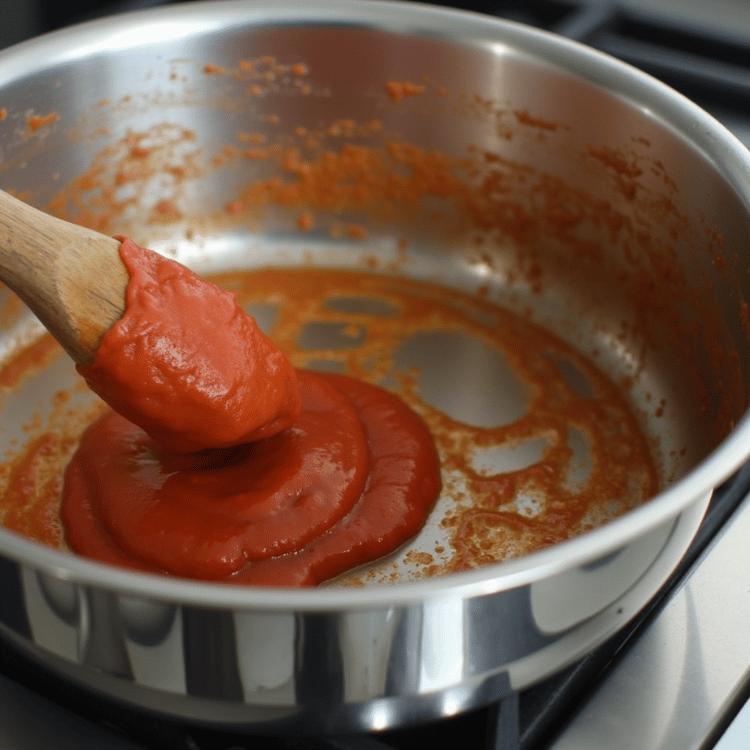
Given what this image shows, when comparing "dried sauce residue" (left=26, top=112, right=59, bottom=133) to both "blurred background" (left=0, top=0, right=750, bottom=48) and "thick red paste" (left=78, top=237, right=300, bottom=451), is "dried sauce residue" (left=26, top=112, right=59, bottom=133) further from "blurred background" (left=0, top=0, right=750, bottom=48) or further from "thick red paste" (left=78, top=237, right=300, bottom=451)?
"thick red paste" (left=78, top=237, right=300, bottom=451)

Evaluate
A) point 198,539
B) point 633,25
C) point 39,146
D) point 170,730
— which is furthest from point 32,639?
point 633,25

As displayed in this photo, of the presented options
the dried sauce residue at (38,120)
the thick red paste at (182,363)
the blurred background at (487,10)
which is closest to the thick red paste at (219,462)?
the thick red paste at (182,363)

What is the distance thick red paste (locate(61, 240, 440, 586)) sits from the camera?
1.03m

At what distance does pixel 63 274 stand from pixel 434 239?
2.68ft

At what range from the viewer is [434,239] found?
1.67 metres

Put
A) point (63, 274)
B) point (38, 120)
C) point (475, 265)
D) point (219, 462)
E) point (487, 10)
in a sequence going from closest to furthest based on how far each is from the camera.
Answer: point (63, 274)
point (219, 462)
point (38, 120)
point (475, 265)
point (487, 10)

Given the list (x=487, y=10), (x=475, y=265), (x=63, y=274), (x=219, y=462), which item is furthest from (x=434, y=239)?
(x=63, y=274)

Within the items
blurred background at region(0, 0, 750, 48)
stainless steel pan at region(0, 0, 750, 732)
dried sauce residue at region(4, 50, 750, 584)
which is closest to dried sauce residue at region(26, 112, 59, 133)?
stainless steel pan at region(0, 0, 750, 732)

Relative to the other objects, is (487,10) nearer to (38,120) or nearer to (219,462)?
(38,120)

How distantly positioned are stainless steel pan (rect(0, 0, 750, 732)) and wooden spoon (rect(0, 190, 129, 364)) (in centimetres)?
35

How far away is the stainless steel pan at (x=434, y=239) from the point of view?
72 centimetres

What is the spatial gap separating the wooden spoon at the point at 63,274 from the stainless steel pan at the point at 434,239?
1.14 ft

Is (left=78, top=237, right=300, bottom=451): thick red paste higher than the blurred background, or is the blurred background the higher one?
the blurred background

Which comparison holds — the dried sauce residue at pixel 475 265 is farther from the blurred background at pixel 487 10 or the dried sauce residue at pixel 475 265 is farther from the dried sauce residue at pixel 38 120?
the blurred background at pixel 487 10
